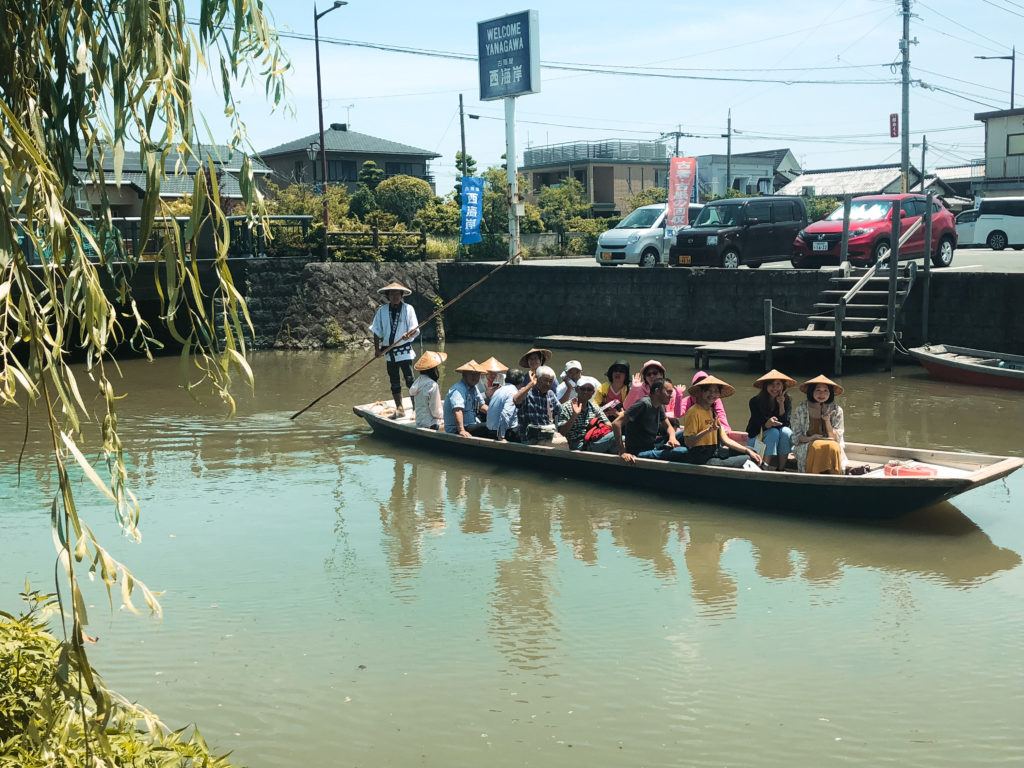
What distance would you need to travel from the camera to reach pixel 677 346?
21.5 metres

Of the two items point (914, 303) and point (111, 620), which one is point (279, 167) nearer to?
point (914, 303)

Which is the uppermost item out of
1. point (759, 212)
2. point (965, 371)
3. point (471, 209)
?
point (471, 209)

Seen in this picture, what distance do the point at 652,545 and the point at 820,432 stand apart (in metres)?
1.75

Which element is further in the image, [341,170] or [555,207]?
[341,170]

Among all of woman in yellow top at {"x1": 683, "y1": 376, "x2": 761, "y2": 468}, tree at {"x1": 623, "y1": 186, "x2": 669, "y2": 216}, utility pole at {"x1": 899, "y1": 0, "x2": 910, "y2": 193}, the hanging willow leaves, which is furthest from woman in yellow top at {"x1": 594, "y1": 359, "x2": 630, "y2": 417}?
tree at {"x1": 623, "y1": 186, "x2": 669, "y2": 216}

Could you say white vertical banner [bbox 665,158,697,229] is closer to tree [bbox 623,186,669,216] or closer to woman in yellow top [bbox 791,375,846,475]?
woman in yellow top [bbox 791,375,846,475]

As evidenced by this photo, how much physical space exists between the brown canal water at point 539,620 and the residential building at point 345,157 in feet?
136

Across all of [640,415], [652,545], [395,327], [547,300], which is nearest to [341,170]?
[547,300]

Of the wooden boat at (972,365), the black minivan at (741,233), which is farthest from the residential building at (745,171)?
the wooden boat at (972,365)

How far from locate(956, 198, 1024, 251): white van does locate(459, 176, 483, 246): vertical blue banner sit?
13757 mm

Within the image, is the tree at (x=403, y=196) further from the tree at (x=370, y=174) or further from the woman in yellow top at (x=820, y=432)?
the woman in yellow top at (x=820, y=432)

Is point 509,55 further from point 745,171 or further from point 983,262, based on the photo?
point 745,171

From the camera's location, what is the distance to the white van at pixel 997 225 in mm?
30703

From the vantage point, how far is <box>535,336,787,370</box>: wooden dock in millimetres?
19234
